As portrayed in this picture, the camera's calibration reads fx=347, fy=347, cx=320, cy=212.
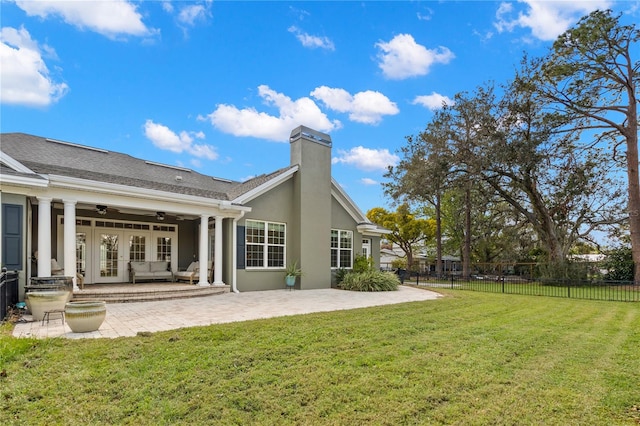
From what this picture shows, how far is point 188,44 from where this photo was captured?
1289 cm

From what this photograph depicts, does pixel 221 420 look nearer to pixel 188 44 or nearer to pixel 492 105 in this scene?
pixel 188 44

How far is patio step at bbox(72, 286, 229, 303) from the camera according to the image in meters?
9.08

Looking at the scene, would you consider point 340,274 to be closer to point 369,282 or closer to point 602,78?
point 369,282

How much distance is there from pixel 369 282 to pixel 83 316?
387 inches

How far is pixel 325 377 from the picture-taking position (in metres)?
3.98

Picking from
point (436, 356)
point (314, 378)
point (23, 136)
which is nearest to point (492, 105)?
point (436, 356)

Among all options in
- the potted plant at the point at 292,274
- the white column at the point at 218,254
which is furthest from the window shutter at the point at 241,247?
the potted plant at the point at 292,274

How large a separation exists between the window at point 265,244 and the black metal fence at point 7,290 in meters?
6.36

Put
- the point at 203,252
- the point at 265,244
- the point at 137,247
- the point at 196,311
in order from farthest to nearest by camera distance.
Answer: the point at 265,244 → the point at 137,247 → the point at 203,252 → the point at 196,311

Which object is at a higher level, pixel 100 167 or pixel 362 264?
pixel 100 167

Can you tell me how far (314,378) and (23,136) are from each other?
14440mm

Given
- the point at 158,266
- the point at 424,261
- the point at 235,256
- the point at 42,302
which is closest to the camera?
the point at 42,302

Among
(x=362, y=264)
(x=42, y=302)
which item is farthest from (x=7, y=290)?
(x=362, y=264)

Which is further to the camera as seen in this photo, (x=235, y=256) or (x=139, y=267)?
(x=139, y=267)
